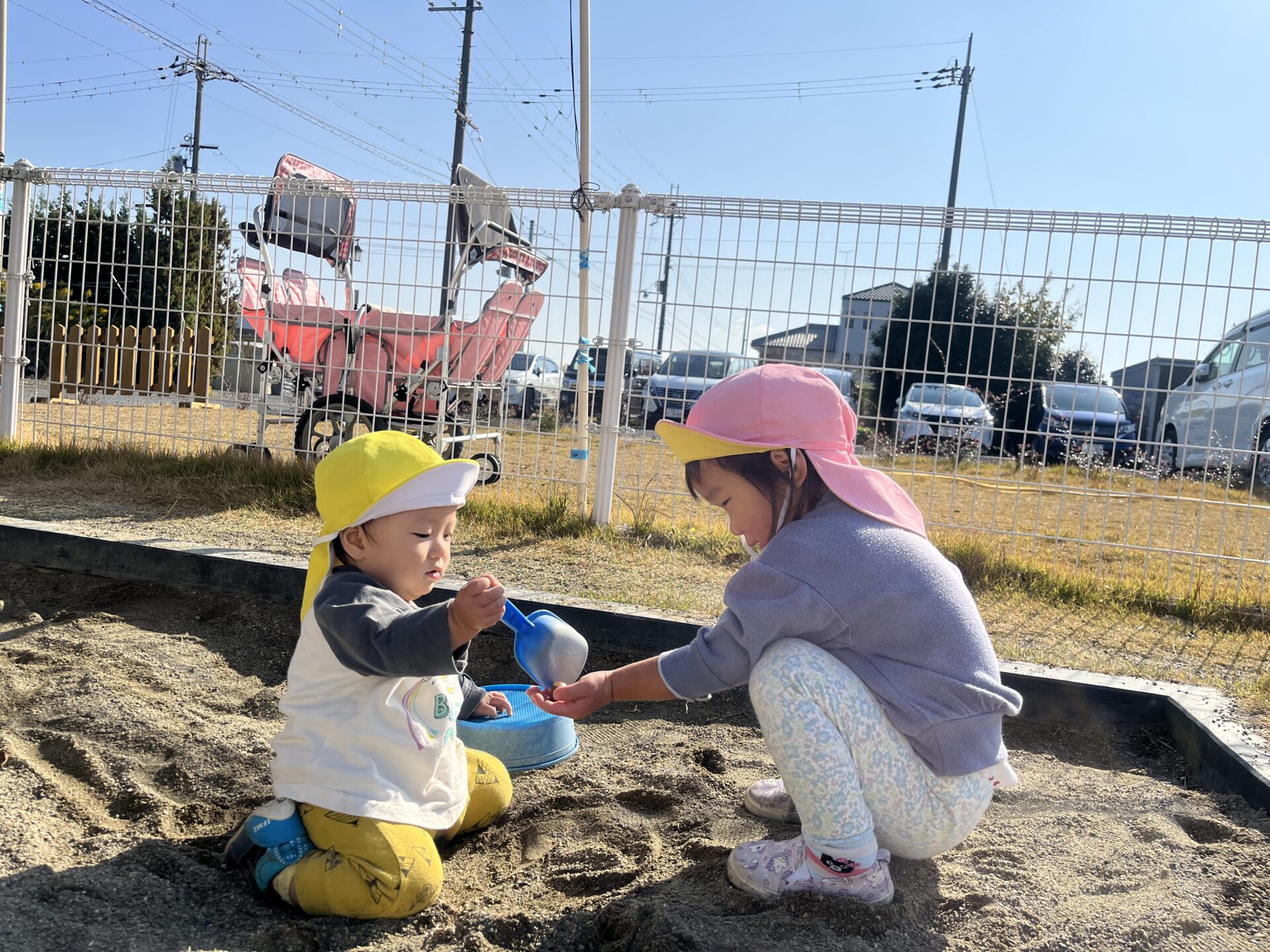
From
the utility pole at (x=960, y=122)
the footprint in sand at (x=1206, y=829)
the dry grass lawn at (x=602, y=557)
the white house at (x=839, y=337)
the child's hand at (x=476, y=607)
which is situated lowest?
the footprint in sand at (x=1206, y=829)

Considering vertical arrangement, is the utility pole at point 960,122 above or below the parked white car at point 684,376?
above

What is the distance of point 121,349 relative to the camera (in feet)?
18.7

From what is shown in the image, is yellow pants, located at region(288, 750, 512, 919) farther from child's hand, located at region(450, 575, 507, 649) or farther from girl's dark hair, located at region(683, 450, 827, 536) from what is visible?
girl's dark hair, located at region(683, 450, 827, 536)

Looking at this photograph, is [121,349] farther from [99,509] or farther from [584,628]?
[584,628]

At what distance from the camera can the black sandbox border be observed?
2.30m

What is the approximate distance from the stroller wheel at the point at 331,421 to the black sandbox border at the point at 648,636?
67.9 inches

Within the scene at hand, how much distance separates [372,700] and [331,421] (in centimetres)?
397

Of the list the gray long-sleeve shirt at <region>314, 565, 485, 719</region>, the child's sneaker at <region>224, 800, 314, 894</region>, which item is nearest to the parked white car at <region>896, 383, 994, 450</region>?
the gray long-sleeve shirt at <region>314, 565, 485, 719</region>

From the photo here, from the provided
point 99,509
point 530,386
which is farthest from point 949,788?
point 99,509

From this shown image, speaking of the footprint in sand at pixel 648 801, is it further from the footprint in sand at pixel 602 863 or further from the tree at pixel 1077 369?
the tree at pixel 1077 369

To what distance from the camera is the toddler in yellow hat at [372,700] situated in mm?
1596

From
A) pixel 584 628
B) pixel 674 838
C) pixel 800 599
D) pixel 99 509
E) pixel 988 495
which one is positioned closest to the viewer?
pixel 800 599

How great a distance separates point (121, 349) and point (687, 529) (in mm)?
3528

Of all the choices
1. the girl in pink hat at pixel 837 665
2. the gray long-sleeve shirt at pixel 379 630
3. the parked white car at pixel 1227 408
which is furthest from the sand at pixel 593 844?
the parked white car at pixel 1227 408
